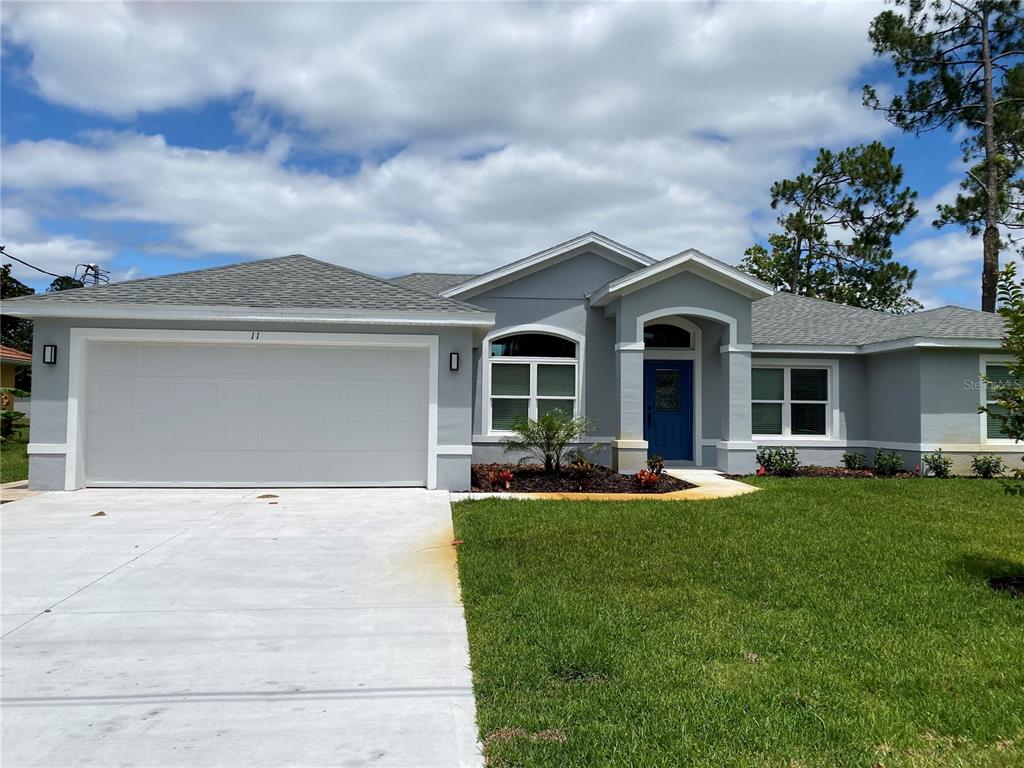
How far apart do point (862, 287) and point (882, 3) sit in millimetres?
10991

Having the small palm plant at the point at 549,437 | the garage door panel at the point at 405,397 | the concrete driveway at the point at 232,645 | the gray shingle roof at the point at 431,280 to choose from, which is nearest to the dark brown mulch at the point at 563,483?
the small palm plant at the point at 549,437

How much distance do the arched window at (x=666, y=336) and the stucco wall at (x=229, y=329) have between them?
5.46m

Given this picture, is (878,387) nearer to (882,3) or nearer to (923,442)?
(923,442)

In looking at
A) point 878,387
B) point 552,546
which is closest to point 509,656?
point 552,546

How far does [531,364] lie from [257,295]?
571cm

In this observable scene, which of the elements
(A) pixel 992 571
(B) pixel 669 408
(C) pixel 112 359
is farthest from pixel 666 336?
(C) pixel 112 359

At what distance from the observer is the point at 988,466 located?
14.4m

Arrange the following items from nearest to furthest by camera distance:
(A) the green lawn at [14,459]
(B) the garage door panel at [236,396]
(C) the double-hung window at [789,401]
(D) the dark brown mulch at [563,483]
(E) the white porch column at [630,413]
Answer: (B) the garage door panel at [236,396]
(D) the dark brown mulch at [563,483]
(E) the white porch column at [630,413]
(A) the green lawn at [14,459]
(C) the double-hung window at [789,401]

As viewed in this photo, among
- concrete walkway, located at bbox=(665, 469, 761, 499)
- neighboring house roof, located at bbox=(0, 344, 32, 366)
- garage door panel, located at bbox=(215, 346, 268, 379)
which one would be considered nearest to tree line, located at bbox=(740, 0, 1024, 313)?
concrete walkway, located at bbox=(665, 469, 761, 499)

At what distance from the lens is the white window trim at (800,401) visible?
51.8 feet

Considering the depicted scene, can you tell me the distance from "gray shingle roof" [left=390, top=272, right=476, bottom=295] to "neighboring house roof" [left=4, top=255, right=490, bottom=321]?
11.0ft

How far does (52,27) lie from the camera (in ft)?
37.9

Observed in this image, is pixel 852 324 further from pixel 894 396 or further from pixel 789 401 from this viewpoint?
pixel 789 401

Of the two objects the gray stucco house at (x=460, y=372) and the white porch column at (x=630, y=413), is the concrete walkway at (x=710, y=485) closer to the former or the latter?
the gray stucco house at (x=460, y=372)
